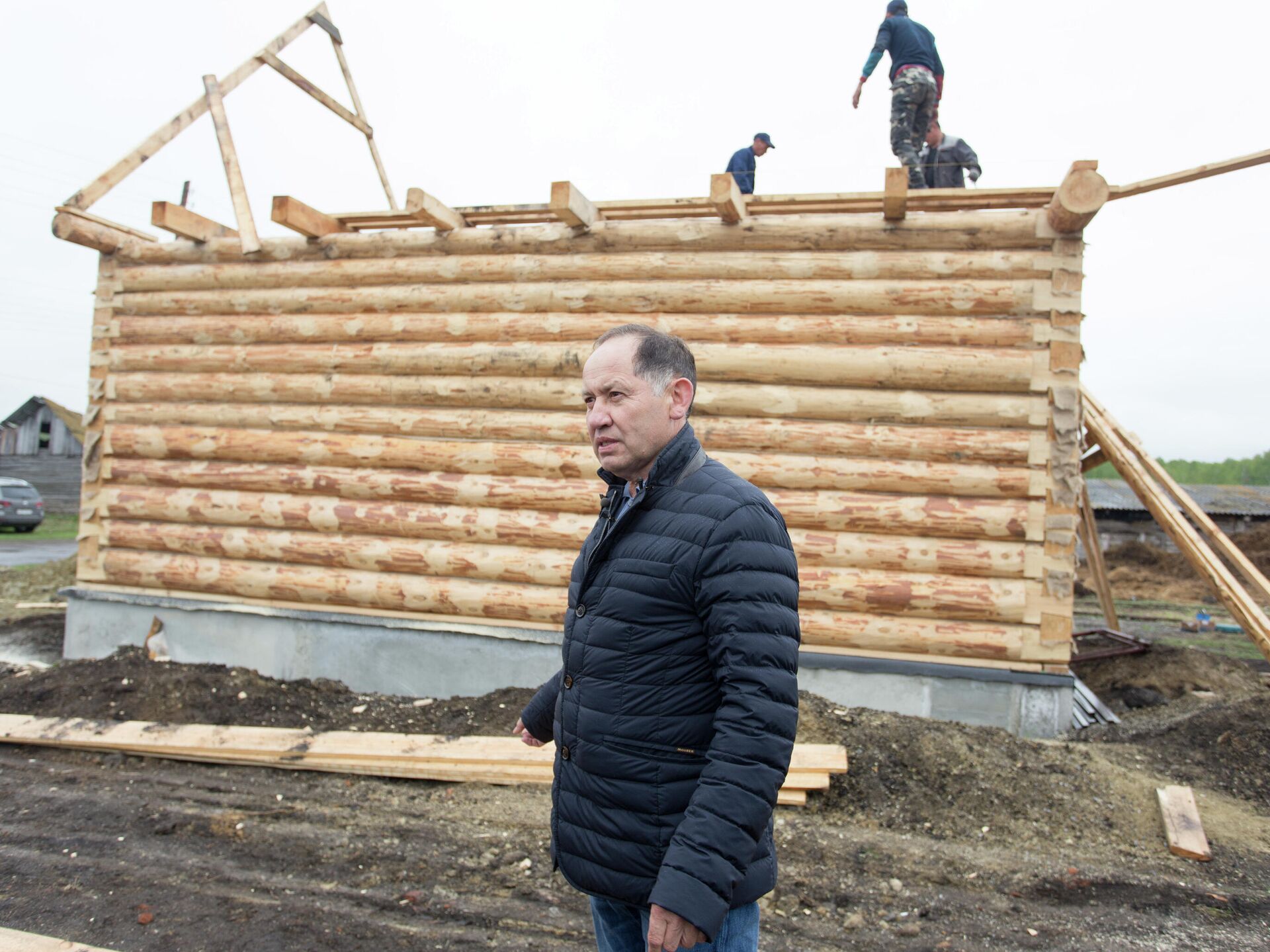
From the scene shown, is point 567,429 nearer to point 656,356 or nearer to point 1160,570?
point 656,356

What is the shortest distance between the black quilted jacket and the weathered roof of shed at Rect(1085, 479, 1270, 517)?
23426 millimetres

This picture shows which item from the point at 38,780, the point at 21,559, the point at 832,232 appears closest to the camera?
the point at 38,780

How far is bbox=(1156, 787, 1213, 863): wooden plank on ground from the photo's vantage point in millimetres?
4738

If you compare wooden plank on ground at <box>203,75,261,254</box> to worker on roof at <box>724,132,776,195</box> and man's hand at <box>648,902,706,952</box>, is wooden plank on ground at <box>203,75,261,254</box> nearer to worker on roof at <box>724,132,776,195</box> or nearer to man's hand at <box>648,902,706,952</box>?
worker on roof at <box>724,132,776,195</box>

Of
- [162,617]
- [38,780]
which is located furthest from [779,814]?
[162,617]

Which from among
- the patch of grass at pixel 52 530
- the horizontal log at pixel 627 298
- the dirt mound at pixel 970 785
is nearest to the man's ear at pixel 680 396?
the dirt mound at pixel 970 785

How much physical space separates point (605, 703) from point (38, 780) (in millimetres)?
5769

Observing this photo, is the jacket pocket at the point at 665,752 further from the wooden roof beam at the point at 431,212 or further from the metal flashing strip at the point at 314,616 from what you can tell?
the wooden roof beam at the point at 431,212

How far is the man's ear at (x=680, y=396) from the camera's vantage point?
7.34ft

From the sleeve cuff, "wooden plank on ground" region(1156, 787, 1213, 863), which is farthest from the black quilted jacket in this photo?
"wooden plank on ground" region(1156, 787, 1213, 863)

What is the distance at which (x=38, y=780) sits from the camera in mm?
5762

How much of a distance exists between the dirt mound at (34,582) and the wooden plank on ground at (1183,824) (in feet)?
45.0

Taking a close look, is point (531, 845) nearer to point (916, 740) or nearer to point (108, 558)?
point (916, 740)

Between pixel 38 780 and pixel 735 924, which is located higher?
pixel 735 924
